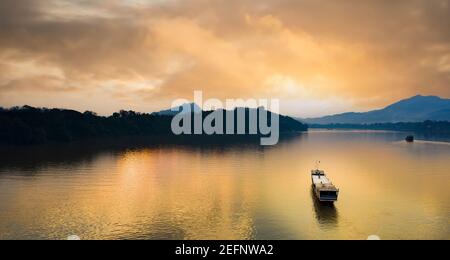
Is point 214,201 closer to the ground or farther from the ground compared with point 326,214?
farther from the ground

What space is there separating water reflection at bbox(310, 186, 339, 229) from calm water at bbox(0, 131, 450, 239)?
14cm

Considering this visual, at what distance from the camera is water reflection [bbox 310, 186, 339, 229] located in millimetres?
54875

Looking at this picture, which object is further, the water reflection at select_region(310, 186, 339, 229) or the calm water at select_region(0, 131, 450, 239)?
the water reflection at select_region(310, 186, 339, 229)

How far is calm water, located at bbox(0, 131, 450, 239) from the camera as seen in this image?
5091 cm

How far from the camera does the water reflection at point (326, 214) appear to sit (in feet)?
180

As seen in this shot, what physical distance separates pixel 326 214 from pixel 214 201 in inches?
755

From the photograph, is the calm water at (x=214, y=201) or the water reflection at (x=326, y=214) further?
the water reflection at (x=326, y=214)

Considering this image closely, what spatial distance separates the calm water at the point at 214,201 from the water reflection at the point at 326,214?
0.47ft

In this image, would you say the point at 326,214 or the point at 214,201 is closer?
the point at 326,214

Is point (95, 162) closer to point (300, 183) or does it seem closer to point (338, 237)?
point (300, 183)

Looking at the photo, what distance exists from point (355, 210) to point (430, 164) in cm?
7567

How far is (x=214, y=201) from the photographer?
68938 millimetres

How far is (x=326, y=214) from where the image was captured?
196ft
